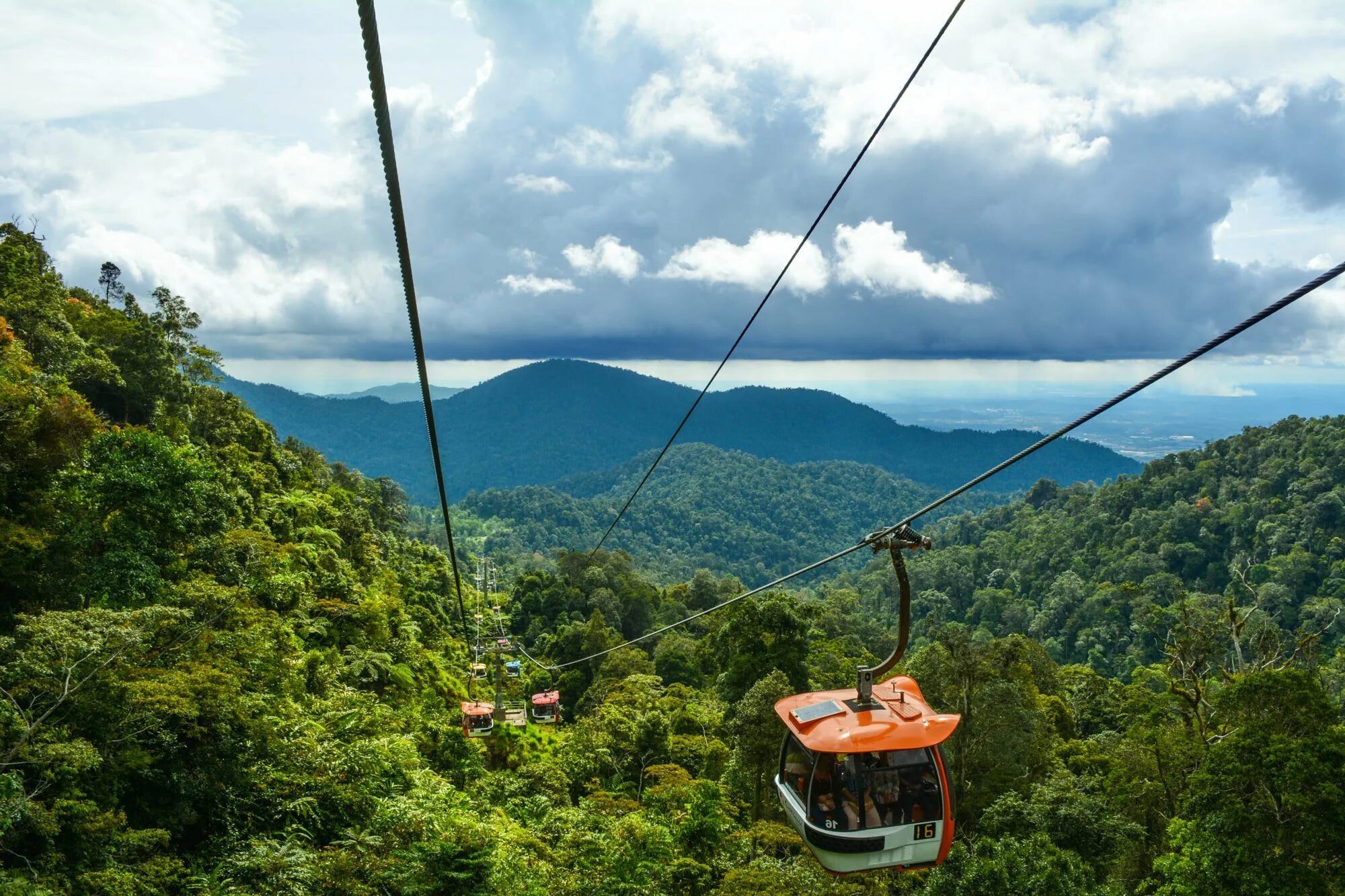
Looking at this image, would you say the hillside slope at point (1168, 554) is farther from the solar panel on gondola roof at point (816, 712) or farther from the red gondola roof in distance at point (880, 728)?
the solar panel on gondola roof at point (816, 712)

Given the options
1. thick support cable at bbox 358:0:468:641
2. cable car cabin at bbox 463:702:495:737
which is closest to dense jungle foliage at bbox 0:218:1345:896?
cable car cabin at bbox 463:702:495:737

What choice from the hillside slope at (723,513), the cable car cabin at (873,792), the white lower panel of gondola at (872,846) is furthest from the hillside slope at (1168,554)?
the cable car cabin at (873,792)

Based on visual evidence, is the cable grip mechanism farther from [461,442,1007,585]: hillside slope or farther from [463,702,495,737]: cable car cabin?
[461,442,1007,585]: hillside slope

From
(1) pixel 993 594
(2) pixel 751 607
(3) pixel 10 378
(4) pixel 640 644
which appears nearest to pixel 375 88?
(3) pixel 10 378

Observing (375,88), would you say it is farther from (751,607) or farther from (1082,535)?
(1082,535)

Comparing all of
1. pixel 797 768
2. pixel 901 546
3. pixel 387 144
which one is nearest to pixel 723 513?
pixel 797 768

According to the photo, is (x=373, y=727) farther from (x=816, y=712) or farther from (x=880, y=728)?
(x=880, y=728)
